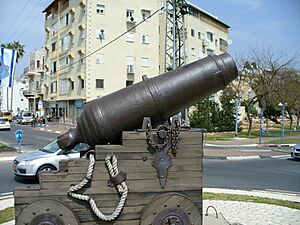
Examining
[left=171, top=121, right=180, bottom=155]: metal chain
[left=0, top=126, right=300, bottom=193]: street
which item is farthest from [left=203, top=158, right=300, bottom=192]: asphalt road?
[left=171, top=121, right=180, bottom=155]: metal chain

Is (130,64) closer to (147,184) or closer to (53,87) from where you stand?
(53,87)

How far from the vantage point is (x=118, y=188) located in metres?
3.85

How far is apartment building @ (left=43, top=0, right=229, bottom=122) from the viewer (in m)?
37.1

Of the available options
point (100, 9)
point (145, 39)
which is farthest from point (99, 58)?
point (145, 39)

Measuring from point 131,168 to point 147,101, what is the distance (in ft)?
2.74

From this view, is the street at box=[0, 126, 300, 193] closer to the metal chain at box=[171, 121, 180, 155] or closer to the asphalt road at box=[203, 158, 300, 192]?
the asphalt road at box=[203, 158, 300, 192]

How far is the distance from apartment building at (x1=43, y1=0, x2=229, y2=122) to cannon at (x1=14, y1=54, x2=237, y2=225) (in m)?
33.2

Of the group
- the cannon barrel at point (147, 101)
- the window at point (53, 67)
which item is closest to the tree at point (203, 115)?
the window at point (53, 67)

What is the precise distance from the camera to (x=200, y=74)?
4.26 meters

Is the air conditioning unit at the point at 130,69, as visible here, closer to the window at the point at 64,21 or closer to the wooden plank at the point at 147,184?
the window at the point at 64,21

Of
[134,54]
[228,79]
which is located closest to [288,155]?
[228,79]

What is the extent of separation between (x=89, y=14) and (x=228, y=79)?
34.8 metres

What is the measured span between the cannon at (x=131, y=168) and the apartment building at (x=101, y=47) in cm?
3318

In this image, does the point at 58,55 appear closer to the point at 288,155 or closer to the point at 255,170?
the point at 288,155
